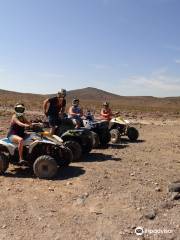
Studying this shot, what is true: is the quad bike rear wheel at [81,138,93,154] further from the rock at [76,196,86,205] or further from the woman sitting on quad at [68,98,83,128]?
the rock at [76,196,86,205]

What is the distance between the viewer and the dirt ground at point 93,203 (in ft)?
23.5

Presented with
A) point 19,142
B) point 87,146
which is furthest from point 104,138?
point 19,142

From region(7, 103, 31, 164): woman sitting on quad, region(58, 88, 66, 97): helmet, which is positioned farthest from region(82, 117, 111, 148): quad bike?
region(7, 103, 31, 164): woman sitting on quad

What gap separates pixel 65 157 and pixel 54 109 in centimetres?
304

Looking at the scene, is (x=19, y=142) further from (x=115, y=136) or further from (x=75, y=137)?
(x=115, y=136)

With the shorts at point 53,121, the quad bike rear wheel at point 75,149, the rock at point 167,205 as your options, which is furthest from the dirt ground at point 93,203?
the shorts at point 53,121

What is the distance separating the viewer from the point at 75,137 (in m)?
13.0

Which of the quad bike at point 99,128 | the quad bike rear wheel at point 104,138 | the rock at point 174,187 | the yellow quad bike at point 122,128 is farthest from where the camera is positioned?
the yellow quad bike at point 122,128

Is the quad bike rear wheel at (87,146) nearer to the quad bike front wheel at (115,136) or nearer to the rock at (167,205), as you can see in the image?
the quad bike front wheel at (115,136)

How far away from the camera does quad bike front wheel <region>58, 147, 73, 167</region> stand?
35.6 ft

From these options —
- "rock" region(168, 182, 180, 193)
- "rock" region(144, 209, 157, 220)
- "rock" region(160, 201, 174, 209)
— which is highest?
"rock" region(168, 182, 180, 193)

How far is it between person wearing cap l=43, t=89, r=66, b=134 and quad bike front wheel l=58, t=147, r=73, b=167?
8.16 ft

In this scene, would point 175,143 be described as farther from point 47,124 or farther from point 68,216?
point 68,216

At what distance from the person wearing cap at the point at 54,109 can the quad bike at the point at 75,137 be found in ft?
0.52
